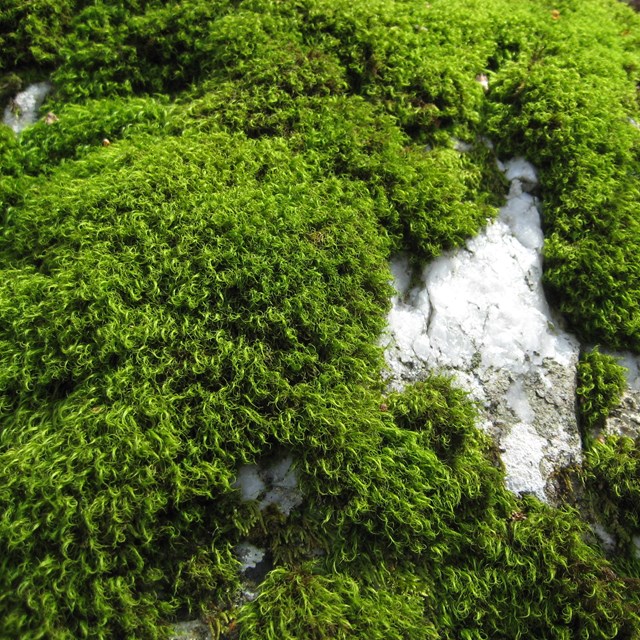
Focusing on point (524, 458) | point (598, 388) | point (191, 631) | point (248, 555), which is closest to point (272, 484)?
point (248, 555)

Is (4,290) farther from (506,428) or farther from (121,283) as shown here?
(506,428)

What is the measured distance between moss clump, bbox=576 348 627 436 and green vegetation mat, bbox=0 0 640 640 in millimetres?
24

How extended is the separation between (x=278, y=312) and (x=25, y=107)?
10.4ft

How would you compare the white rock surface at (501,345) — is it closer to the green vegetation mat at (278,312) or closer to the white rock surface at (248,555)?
the green vegetation mat at (278,312)

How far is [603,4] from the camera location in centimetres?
595

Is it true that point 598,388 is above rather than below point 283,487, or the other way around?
below

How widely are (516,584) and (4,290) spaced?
156 inches

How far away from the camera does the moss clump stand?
12.7 ft

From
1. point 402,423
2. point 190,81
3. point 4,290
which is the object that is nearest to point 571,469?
point 402,423

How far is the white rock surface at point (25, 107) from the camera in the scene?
452cm

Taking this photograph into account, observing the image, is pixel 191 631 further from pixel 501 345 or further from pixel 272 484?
pixel 501 345

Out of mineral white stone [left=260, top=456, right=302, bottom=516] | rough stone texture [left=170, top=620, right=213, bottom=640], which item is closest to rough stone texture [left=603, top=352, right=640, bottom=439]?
mineral white stone [left=260, top=456, right=302, bottom=516]

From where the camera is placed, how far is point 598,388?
3920mm

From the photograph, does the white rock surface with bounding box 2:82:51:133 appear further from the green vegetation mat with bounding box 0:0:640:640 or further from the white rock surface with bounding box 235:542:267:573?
the white rock surface with bounding box 235:542:267:573
